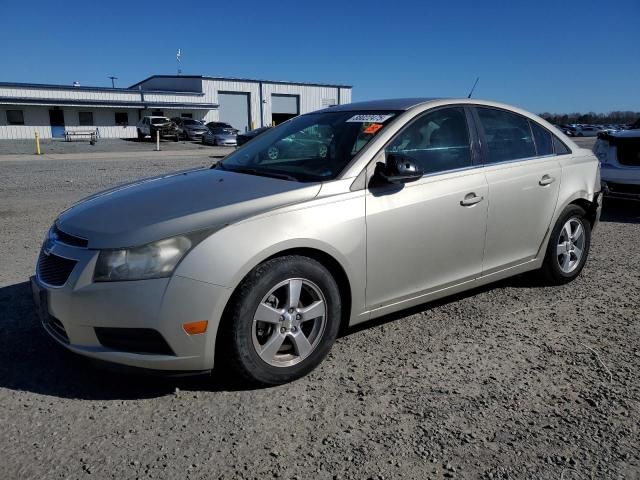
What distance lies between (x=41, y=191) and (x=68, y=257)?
916cm

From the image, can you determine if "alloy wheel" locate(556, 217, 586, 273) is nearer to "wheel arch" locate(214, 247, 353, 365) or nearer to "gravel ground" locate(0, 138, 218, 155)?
"wheel arch" locate(214, 247, 353, 365)

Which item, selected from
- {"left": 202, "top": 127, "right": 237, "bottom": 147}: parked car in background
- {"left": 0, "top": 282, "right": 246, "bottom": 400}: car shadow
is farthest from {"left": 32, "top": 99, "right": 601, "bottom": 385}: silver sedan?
{"left": 202, "top": 127, "right": 237, "bottom": 147}: parked car in background

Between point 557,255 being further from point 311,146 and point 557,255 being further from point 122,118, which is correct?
point 122,118

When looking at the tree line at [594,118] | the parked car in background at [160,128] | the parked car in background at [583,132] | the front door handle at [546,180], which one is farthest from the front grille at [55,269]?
the tree line at [594,118]

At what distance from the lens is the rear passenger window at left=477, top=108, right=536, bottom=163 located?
4.00 metres

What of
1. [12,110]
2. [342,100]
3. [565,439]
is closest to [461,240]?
[565,439]

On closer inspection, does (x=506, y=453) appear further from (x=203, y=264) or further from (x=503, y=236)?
(x=503, y=236)

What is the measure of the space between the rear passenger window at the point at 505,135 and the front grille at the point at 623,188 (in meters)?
4.32

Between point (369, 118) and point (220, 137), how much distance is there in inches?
1267

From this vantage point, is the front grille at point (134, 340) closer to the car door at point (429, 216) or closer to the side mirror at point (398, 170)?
the car door at point (429, 216)

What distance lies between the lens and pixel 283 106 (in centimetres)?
5647

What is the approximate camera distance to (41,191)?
35.3 ft

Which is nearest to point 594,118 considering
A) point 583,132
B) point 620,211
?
point 583,132

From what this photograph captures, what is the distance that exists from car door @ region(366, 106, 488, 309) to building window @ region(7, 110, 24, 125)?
45.7 meters
